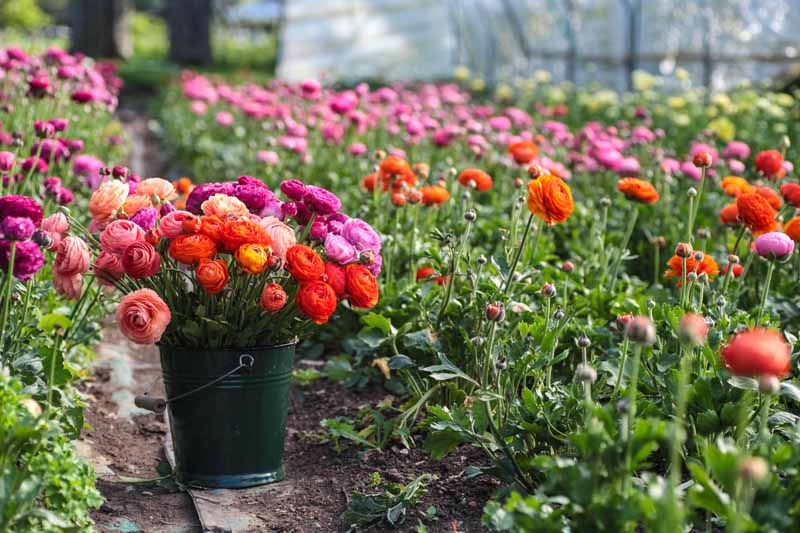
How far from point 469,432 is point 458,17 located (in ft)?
54.5

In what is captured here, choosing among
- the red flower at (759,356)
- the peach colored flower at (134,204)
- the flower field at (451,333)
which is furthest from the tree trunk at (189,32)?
the red flower at (759,356)

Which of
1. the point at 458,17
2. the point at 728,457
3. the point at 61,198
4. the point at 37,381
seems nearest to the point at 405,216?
the point at 61,198

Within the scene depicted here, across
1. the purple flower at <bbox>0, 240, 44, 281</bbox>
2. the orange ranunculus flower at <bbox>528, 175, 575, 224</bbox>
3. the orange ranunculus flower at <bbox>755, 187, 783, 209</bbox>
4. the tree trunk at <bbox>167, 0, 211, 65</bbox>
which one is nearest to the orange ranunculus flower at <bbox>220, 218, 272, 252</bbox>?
the purple flower at <bbox>0, 240, 44, 281</bbox>

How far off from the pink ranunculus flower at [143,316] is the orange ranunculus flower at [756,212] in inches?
63.4

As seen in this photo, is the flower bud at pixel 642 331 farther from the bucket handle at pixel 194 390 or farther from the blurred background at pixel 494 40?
the blurred background at pixel 494 40

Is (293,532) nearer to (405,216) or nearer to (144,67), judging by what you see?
(405,216)

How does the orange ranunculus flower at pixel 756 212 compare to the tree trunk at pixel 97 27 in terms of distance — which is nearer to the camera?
the orange ranunculus flower at pixel 756 212

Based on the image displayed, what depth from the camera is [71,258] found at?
252 centimetres

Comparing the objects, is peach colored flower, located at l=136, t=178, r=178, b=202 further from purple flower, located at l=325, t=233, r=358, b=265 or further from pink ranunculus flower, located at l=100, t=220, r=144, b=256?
purple flower, located at l=325, t=233, r=358, b=265

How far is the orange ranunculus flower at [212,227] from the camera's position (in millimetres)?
2555

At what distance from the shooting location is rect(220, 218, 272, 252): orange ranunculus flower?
8.33ft

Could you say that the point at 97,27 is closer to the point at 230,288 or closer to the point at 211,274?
the point at 230,288

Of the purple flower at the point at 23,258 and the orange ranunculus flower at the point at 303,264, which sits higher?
the purple flower at the point at 23,258

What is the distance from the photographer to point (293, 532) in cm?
258
